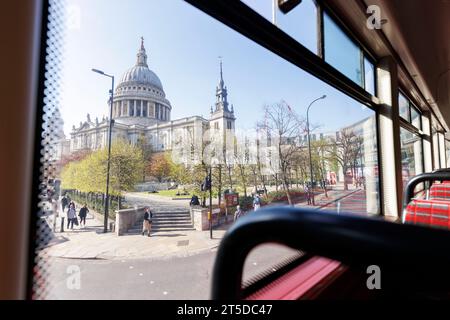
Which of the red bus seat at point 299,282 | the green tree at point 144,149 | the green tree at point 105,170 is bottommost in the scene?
the red bus seat at point 299,282

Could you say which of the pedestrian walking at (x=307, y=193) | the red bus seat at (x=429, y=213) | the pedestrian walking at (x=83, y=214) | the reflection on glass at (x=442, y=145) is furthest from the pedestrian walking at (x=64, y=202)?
the reflection on glass at (x=442, y=145)

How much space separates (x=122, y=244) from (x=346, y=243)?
124 cm

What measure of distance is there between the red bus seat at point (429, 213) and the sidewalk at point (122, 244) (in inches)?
38.1

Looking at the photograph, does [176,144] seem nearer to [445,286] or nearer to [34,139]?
[34,139]

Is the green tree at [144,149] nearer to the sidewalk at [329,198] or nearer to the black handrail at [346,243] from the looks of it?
the sidewalk at [329,198]

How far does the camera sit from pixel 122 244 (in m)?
1.21

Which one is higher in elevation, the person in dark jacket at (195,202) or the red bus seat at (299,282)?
the person in dark jacket at (195,202)

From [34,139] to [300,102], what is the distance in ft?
6.78

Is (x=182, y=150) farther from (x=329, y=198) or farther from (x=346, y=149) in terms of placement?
(x=346, y=149)

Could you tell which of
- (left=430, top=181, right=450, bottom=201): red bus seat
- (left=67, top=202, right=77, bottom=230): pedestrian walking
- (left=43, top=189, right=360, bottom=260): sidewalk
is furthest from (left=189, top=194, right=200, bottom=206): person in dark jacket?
(left=430, top=181, right=450, bottom=201): red bus seat

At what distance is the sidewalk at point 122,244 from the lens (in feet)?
2.61

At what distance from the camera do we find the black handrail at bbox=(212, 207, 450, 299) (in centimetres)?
20

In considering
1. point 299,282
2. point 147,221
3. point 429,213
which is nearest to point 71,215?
point 147,221
